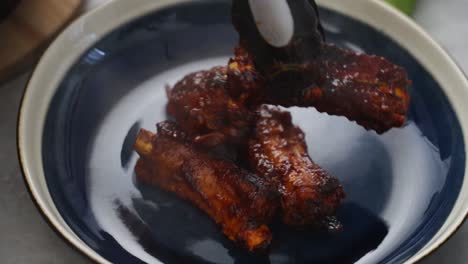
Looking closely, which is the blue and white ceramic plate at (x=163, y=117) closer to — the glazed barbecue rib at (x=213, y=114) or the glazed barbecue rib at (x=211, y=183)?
the glazed barbecue rib at (x=211, y=183)

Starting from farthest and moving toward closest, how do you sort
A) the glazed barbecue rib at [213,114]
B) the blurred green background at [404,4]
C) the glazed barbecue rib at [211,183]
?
the blurred green background at [404,4], the glazed barbecue rib at [213,114], the glazed barbecue rib at [211,183]

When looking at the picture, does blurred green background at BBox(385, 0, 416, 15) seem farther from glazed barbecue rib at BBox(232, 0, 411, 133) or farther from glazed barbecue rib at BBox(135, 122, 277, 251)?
glazed barbecue rib at BBox(135, 122, 277, 251)

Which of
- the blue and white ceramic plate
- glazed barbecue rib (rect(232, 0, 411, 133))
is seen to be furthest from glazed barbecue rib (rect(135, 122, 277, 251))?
glazed barbecue rib (rect(232, 0, 411, 133))

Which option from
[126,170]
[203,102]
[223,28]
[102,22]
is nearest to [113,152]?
[126,170]

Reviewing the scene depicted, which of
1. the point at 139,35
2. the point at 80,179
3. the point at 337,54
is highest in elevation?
the point at 337,54

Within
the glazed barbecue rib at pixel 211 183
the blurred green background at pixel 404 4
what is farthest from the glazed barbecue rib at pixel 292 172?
the blurred green background at pixel 404 4

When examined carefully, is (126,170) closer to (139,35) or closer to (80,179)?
(80,179)
